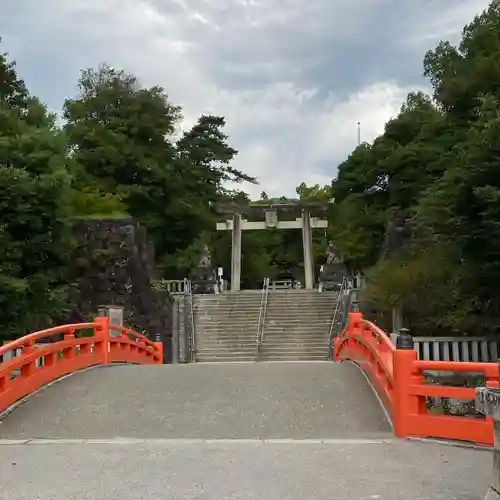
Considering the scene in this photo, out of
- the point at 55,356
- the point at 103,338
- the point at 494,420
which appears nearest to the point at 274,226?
the point at 103,338

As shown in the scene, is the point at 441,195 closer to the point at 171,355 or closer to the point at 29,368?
the point at 29,368

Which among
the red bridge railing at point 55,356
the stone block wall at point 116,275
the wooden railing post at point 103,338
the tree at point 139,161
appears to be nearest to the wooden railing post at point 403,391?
the red bridge railing at point 55,356

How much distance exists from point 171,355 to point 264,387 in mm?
15659

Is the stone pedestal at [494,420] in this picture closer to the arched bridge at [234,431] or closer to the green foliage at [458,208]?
the arched bridge at [234,431]

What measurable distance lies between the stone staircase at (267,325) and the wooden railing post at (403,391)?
603 inches

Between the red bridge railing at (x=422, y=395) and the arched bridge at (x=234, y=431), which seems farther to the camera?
the red bridge railing at (x=422, y=395)

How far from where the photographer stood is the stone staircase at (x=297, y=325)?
2195cm

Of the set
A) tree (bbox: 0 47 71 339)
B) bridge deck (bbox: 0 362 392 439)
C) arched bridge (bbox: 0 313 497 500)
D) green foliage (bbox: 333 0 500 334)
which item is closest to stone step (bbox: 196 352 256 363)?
green foliage (bbox: 333 0 500 334)

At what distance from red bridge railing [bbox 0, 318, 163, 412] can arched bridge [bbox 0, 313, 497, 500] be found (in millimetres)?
30

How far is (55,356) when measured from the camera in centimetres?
937

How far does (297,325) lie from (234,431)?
17726 mm

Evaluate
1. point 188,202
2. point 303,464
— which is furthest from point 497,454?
point 188,202

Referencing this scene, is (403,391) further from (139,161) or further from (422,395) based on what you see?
(139,161)

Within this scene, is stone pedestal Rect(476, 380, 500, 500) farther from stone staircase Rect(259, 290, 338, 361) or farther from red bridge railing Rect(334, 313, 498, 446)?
stone staircase Rect(259, 290, 338, 361)
